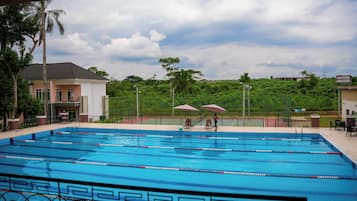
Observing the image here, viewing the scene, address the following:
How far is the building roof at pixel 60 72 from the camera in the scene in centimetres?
2745

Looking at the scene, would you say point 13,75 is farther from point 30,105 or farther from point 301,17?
point 301,17

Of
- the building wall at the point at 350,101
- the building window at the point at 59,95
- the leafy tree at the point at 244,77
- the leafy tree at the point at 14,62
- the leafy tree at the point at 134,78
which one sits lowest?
the building wall at the point at 350,101

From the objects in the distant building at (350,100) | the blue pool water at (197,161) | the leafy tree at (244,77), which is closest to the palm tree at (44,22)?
the blue pool water at (197,161)

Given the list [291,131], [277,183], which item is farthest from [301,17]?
[277,183]

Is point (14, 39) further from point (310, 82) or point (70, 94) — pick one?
point (310, 82)

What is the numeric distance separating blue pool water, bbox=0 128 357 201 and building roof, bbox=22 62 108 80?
9.74m

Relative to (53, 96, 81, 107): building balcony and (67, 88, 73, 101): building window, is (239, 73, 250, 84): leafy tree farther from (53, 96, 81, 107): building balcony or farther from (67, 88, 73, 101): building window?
(67, 88, 73, 101): building window

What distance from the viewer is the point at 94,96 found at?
2880 centimetres

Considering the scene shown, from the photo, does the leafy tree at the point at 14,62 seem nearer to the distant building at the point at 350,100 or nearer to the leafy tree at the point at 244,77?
the distant building at the point at 350,100

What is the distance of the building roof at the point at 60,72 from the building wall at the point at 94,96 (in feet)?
2.60

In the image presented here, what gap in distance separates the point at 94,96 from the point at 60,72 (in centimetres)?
405

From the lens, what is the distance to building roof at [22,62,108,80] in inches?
1081

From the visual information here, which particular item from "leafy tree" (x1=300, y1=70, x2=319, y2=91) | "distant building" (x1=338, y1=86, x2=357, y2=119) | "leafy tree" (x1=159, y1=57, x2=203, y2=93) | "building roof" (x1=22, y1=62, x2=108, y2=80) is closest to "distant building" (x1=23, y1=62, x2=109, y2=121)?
"building roof" (x1=22, y1=62, x2=108, y2=80)

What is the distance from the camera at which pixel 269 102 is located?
37.2 m
